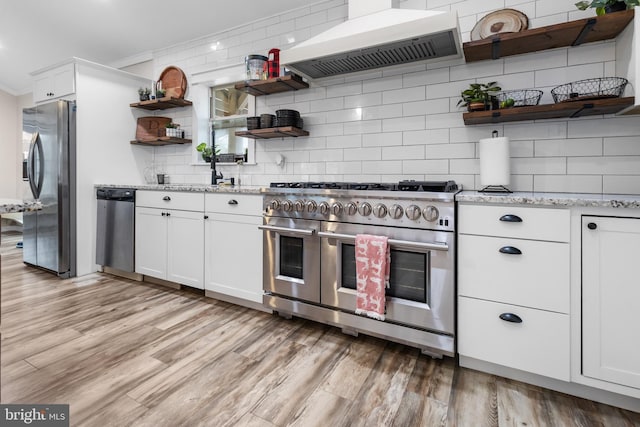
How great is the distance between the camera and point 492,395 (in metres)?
1.59

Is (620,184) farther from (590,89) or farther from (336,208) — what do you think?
(336,208)

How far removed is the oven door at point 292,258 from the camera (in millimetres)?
2199

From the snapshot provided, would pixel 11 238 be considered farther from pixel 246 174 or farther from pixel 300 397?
pixel 300 397

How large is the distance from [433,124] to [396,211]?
3.14 ft

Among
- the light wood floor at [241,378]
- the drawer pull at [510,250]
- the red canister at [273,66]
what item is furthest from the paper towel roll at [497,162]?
the red canister at [273,66]

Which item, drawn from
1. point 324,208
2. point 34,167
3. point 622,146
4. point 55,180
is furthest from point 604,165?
point 34,167

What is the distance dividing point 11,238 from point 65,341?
436 centimetres

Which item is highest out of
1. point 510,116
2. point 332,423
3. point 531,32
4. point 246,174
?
point 531,32

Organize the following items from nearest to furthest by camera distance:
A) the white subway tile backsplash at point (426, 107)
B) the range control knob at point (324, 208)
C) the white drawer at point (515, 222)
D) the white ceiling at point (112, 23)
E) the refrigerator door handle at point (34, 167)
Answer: the white drawer at point (515, 222), the range control knob at point (324, 208), the white subway tile backsplash at point (426, 107), the white ceiling at point (112, 23), the refrigerator door handle at point (34, 167)

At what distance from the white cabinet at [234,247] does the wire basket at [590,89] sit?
202 cm

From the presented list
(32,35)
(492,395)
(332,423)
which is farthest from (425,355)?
(32,35)

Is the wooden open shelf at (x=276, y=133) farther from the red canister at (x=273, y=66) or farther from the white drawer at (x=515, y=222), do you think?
the white drawer at (x=515, y=222)

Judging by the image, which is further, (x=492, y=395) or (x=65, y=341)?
(x=65, y=341)

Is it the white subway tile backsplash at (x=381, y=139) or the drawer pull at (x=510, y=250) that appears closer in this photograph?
the drawer pull at (x=510, y=250)
